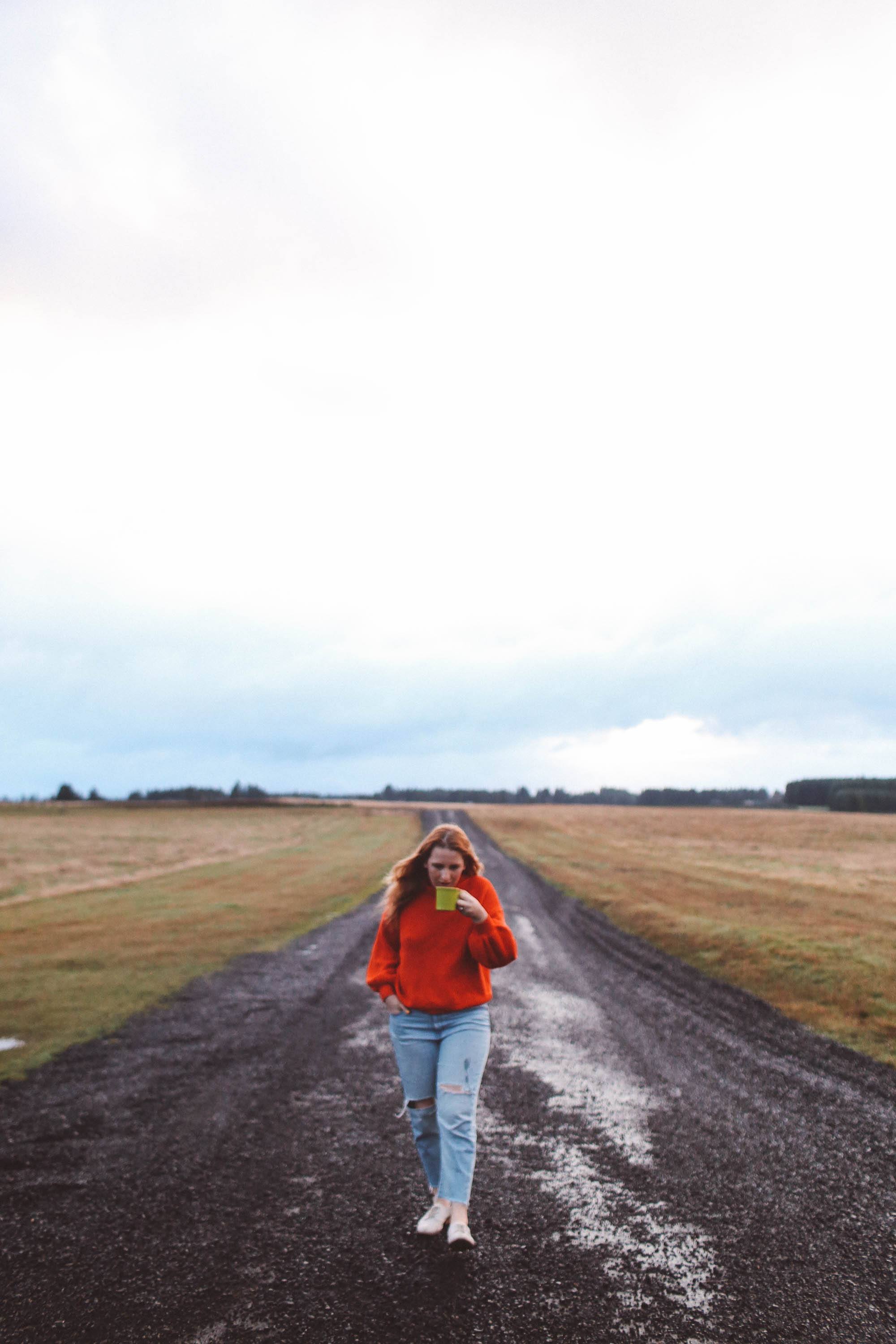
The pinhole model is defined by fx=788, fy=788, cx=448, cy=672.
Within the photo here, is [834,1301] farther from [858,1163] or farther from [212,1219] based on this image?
[212,1219]

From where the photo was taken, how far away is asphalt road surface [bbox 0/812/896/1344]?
14.8ft

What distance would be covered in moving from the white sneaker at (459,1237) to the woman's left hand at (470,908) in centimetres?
188

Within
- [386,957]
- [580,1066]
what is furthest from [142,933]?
[386,957]

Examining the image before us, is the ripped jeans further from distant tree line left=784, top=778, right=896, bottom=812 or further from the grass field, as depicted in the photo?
distant tree line left=784, top=778, right=896, bottom=812

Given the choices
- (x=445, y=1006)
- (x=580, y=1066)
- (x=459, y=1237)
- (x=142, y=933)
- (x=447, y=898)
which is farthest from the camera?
(x=142, y=933)

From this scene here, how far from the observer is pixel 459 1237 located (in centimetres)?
498

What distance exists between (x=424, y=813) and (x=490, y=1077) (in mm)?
92112

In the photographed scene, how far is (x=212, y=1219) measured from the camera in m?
5.72

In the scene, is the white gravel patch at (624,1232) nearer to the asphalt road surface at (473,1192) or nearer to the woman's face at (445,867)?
the asphalt road surface at (473,1192)

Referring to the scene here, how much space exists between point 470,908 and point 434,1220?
2.14 meters

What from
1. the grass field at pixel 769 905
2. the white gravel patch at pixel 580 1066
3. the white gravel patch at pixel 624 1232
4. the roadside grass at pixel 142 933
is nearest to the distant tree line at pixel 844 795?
the grass field at pixel 769 905

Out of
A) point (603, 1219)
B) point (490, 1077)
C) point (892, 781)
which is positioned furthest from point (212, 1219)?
point (892, 781)

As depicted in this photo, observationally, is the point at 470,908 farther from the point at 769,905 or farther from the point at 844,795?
the point at 844,795

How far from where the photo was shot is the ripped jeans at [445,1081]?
16.9 feet
